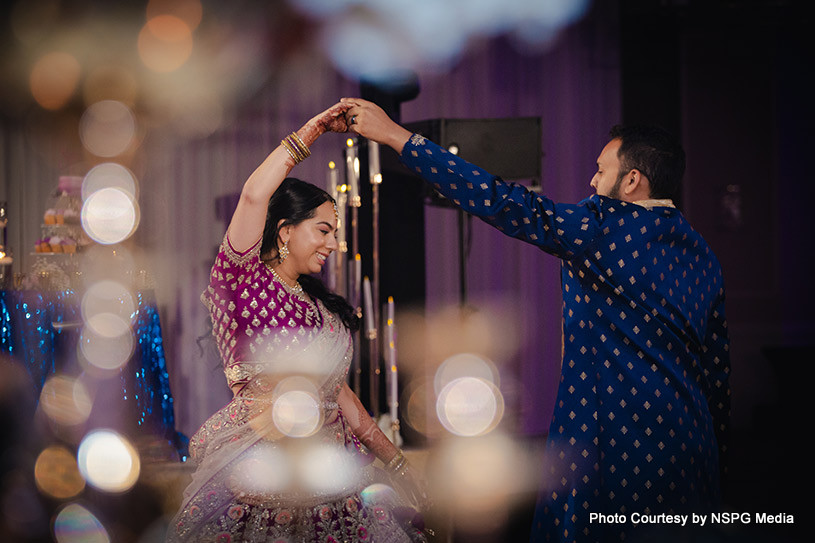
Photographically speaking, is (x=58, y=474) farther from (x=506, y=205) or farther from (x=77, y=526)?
(x=506, y=205)

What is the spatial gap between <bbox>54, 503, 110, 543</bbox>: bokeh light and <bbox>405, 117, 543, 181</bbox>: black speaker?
2410 millimetres

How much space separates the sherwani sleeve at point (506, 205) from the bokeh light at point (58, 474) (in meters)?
2.26

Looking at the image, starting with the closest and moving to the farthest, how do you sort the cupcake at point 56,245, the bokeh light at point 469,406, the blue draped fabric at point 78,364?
the blue draped fabric at point 78,364, the cupcake at point 56,245, the bokeh light at point 469,406

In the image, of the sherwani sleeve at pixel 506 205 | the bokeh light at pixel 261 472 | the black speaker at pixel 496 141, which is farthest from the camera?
the black speaker at pixel 496 141

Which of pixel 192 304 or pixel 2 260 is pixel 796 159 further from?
pixel 2 260

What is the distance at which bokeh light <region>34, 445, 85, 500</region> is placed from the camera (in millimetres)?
2620

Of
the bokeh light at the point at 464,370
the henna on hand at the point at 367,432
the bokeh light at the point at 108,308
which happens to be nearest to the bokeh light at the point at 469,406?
the bokeh light at the point at 464,370

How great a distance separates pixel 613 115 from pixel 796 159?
1.54m

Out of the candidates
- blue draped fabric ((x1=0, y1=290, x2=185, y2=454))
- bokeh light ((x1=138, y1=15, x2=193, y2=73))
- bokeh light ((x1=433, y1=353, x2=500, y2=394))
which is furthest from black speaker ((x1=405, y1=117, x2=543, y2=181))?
blue draped fabric ((x1=0, y1=290, x2=185, y2=454))

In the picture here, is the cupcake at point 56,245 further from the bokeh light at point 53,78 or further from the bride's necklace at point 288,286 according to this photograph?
the bride's necklace at point 288,286

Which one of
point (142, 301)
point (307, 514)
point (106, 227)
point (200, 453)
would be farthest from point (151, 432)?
point (307, 514)

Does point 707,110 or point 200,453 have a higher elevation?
point 707,110

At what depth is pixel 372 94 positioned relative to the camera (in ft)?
12.4

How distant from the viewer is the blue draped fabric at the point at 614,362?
135 cm
